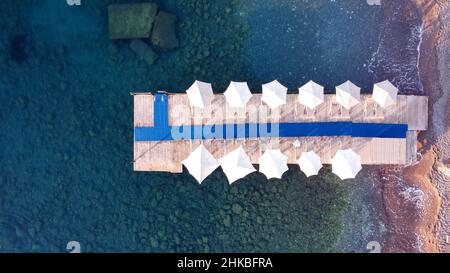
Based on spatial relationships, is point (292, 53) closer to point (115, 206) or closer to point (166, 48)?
point (166, 48)

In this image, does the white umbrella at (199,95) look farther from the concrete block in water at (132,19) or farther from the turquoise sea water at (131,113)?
the concrete block in water at (132,19)

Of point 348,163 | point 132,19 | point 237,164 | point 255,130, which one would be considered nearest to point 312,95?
point 255,130

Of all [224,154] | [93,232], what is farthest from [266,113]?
[93,232]

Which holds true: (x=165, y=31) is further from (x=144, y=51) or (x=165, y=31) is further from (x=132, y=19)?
(x=132, y=19)

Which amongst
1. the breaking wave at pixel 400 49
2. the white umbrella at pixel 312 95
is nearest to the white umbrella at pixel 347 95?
the white umbrella at pixel 312 95

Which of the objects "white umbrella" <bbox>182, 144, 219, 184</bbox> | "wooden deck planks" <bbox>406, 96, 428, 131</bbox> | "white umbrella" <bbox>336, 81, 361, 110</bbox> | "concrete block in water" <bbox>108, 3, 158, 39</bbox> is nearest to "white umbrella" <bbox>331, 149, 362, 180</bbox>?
"white umbrella" <bbox>336, 81, 361, 110</bbox>

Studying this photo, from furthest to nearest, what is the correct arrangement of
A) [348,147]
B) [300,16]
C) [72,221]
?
[72,221], [300,16], [348,147]
